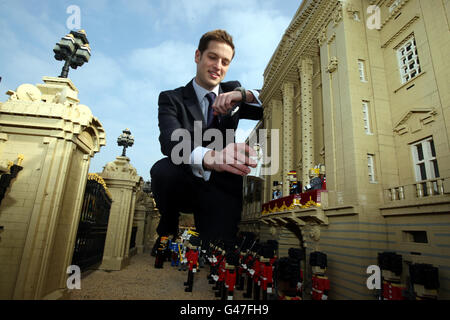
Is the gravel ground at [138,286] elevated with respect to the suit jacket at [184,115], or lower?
lower

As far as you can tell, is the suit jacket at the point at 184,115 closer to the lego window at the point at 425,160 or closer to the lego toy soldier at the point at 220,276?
the lego toy soldier at the point at 220,276

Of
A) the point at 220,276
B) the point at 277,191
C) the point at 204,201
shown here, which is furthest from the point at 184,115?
the point at 277,191

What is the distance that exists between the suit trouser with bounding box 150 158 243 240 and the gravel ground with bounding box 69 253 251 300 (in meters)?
5.79

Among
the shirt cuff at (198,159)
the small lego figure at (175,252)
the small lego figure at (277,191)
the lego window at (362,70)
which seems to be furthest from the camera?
the small lego figure at (277,191)

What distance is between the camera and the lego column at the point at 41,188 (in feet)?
12.1

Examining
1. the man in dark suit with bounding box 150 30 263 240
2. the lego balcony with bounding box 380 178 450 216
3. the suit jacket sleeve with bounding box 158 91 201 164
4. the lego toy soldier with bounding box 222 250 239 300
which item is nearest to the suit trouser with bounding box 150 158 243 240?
the man in dark suit with bounding box 150 30 263 240

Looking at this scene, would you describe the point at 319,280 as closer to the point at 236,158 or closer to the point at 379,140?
the point at 379,140

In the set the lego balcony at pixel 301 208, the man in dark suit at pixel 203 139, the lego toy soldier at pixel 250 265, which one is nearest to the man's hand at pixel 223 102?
the man in dark suit at pixel 203 139

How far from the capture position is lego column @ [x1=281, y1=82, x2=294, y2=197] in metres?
16.4

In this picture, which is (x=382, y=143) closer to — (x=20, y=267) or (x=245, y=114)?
(x=245, y=114)

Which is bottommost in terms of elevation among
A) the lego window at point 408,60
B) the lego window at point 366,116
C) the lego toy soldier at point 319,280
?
the lego toy soldier at point 319,280

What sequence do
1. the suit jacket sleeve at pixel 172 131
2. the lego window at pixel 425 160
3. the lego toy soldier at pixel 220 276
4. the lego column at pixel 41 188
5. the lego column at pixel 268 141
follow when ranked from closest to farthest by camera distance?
the suit jacket sleeve at pixel 172 131
the lego column at pixel 41 188
the lego toy soldier at pixel 220 276
the lego window at pixel 425 160
the lego column at pixel 268 141

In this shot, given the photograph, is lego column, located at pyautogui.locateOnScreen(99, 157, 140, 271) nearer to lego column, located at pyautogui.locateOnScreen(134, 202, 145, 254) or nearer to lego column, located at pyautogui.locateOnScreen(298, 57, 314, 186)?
lego column, located at pyautogui.locateOnScreen(134, 202, 145, 254)

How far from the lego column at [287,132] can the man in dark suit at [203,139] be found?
1439 cm
